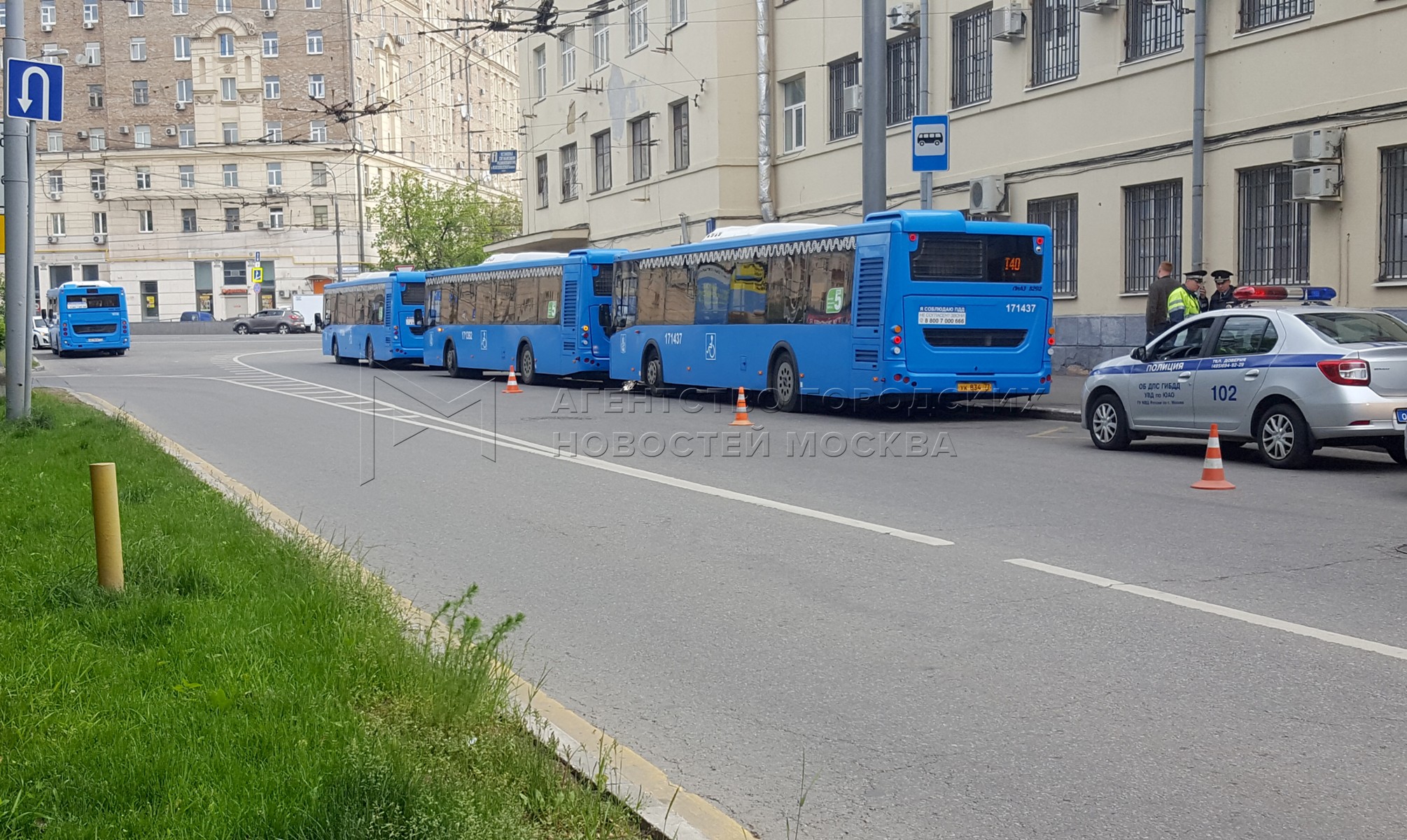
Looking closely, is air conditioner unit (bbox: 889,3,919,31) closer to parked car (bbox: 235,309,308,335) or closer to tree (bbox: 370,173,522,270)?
tree (bbox: 370,173,522,270)

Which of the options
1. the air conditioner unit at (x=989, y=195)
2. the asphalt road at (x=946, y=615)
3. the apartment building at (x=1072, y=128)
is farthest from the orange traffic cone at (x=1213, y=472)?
the air conditioner unit at (x=989, y=195)

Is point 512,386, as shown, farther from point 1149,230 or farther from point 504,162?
point 504,162

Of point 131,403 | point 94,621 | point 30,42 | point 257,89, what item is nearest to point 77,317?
point 131,403

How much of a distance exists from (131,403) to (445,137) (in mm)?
73830

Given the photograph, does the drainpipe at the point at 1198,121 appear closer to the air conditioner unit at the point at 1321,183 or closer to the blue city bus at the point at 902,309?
the air conditioner unit at the point at 1321,183

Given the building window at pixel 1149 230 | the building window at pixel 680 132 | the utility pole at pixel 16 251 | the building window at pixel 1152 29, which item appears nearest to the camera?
the utility pole at pixel 16 251

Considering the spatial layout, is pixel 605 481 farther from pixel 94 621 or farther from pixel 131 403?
pixel 131 403

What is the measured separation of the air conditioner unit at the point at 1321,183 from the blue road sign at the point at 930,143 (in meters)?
4.79

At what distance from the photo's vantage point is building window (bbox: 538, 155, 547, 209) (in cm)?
4884

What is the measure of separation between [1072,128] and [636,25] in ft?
59.6

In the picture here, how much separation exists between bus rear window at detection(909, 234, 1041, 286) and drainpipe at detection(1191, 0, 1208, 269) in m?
3.52

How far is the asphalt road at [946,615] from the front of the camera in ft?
14.9

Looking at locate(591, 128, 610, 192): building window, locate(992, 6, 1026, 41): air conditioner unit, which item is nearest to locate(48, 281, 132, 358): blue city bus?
locate(591, 128, 610, 192): building window

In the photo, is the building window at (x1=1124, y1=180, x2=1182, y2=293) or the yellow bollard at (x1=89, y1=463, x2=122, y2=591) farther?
the building window at (x1=1124, y1=180, x2=1182, y2=293)
